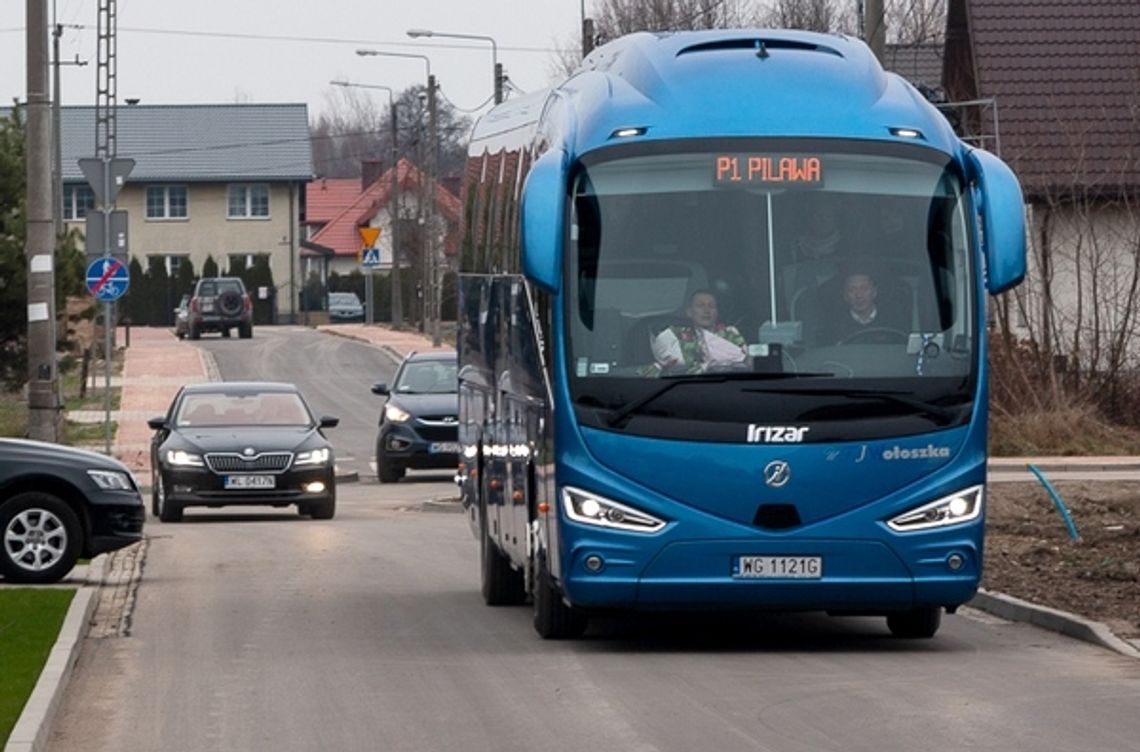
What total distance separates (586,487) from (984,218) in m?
2.55

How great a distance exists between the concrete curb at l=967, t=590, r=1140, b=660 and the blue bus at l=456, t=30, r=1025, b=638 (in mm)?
986

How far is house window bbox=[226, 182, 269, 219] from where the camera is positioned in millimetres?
108125

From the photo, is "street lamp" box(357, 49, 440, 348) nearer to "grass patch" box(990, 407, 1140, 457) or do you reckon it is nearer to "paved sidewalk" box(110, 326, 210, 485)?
"paved sidewalk" box(110, 326, 210, 485)

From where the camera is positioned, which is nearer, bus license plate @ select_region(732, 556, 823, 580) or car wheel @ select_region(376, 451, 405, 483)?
bus license plate @ select_region(732, 556, 823, 580)

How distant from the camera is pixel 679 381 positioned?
12703 millimetres

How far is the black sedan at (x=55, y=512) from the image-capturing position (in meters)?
17.6

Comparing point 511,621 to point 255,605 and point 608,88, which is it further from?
point 608,88

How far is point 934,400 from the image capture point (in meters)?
12.8

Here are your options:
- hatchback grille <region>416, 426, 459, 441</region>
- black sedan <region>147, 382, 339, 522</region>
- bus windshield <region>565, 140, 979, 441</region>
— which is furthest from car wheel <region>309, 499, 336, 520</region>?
bus windshield <region>565, 140, 979, 441</region>

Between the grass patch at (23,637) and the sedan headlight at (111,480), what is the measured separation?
131 cm

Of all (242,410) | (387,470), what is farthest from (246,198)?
(242,410)

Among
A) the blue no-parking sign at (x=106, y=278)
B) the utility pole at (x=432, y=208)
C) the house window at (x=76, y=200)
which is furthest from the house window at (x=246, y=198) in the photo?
the blue no-parking sign at (x=106, y=278)

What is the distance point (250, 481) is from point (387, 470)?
25.6 ft

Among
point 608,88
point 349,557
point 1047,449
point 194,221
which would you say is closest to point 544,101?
point 608,88
